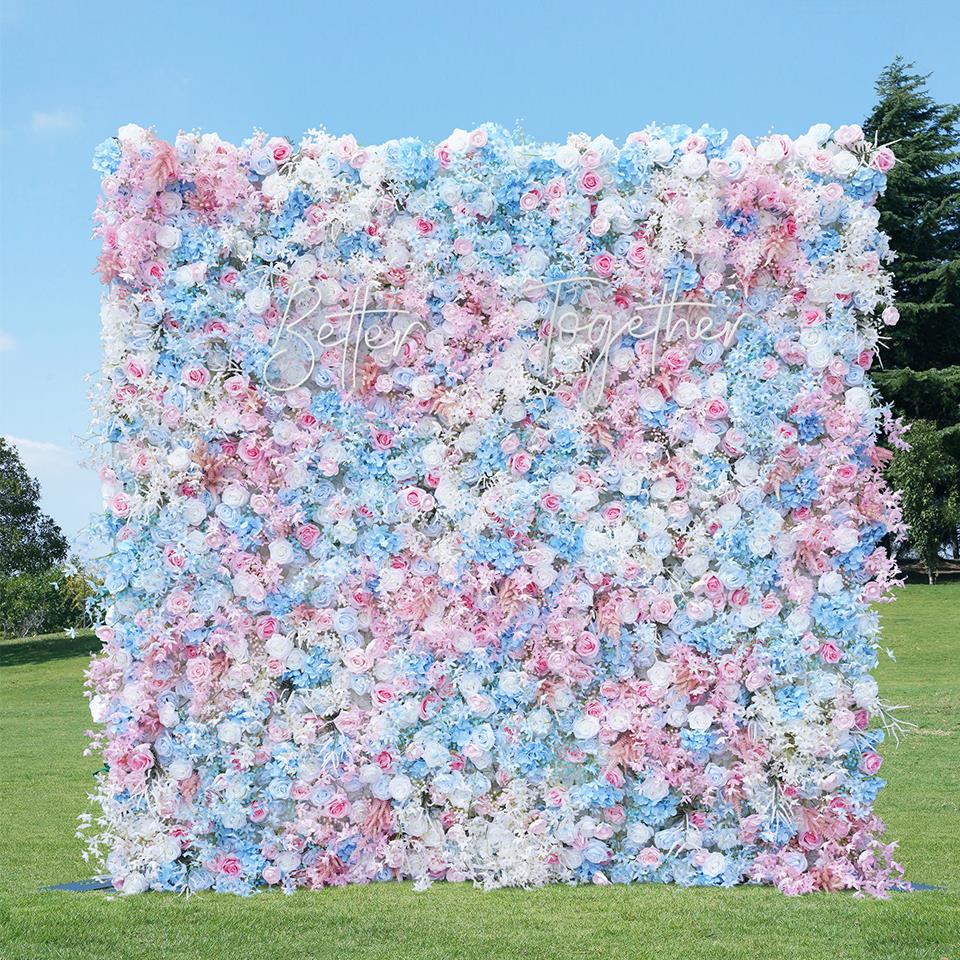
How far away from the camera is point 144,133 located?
5.98 metres

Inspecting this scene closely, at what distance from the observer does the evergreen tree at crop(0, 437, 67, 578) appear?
22.5 m

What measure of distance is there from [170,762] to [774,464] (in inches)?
138

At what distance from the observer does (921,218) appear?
3011 centimetres

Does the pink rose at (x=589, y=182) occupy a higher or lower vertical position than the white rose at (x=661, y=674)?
higher

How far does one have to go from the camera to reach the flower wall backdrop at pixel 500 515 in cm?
582

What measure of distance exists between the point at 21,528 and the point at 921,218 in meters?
23.5

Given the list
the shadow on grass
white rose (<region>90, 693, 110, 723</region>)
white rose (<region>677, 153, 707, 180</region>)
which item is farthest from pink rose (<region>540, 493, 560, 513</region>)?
the shadow on grass

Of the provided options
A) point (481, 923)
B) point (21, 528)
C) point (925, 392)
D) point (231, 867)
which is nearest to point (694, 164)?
point (481, 923)

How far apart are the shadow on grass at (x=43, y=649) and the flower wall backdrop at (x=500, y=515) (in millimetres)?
18248

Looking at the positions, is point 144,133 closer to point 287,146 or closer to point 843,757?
point 287,146

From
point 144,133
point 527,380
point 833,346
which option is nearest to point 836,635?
point 833,346

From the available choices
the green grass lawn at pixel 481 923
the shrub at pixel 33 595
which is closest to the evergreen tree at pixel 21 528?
the shrub at pixel 33 595

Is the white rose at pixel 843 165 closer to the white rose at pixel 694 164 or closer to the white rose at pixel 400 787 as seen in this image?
the white rose at pixel 694 164

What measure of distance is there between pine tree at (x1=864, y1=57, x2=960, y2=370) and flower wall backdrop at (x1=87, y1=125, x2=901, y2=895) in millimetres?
24606
